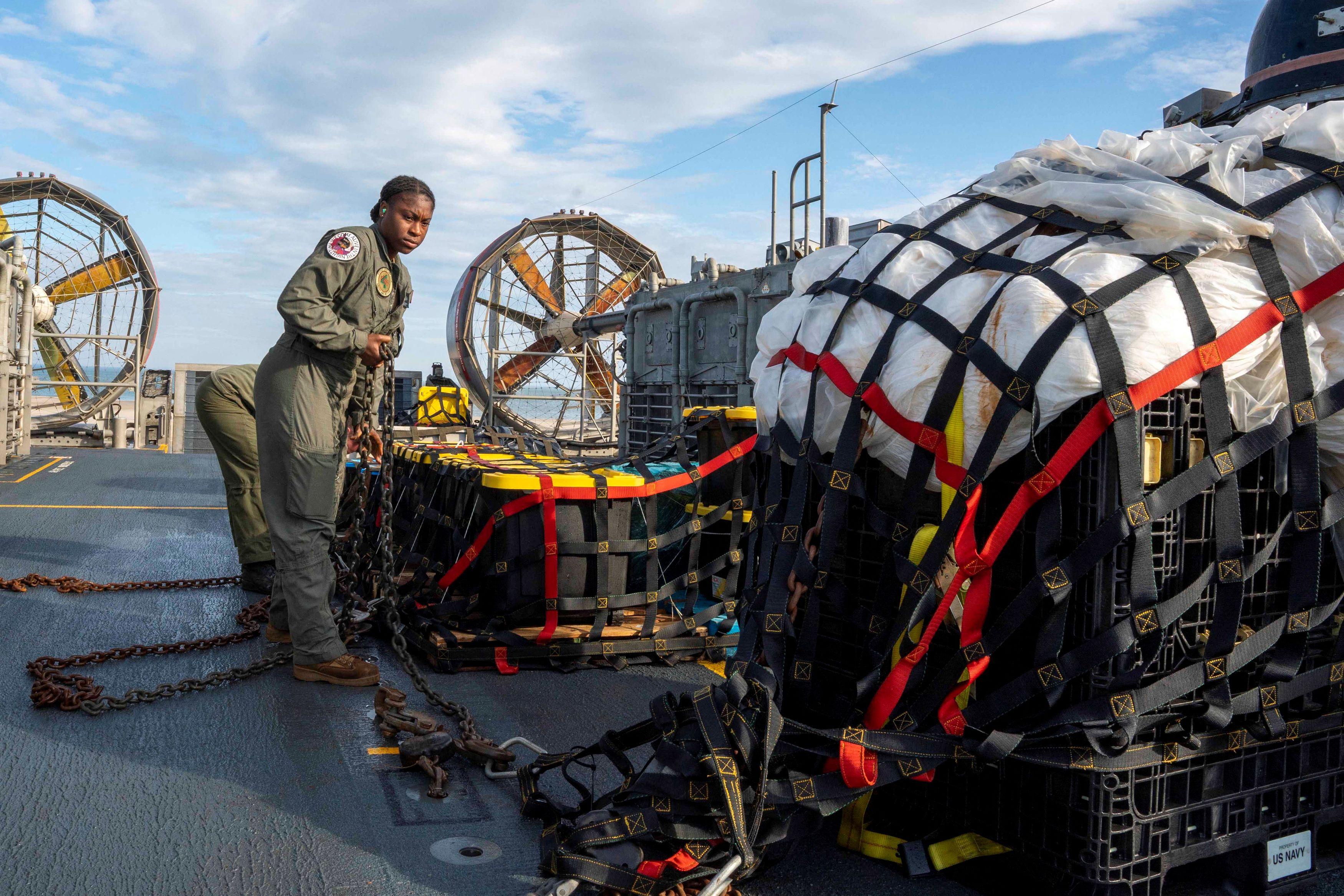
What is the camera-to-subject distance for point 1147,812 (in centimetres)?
215

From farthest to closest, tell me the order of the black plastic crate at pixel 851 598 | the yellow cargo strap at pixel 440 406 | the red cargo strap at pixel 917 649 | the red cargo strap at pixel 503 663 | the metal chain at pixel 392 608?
the yellow cargo strap at pixel 440 406, the red cargo strap at pixel 503 663, the metal chain at pixel 392 608, the black plastic crate at pixel 851 598, the red cargo strap at pixel 917 649

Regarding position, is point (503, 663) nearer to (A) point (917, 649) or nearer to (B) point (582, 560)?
(B) point (582, 560)

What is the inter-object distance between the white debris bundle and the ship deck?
120cm

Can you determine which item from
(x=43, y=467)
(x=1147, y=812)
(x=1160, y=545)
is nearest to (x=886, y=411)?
(x=1160, y=545)

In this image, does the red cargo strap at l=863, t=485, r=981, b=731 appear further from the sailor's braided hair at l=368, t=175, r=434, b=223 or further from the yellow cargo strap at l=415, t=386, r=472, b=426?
the yellow cargo strap at l=415, t=386, r=472, b=426

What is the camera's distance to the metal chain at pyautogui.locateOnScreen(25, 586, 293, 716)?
3.47 metres

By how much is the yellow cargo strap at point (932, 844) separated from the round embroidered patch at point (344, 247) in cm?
270

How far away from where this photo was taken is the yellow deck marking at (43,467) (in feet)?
34.7

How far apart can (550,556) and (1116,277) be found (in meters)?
2.80

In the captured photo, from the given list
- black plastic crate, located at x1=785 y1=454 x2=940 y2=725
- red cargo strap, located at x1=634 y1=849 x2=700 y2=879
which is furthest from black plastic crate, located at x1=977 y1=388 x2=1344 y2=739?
red cargo strap, located at x1=634 y1=849 x2=700 y2=879

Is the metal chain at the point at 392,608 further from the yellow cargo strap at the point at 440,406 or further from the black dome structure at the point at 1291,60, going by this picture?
the yellow cargo strap at the point at 440,406

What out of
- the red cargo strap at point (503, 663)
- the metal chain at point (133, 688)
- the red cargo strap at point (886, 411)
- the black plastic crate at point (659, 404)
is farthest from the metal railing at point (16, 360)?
the red cargo strap at point (886, 411)

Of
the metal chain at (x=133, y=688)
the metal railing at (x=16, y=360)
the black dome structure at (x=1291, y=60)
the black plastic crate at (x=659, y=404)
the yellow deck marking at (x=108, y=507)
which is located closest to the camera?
the metal chain at (x=133, y=688)

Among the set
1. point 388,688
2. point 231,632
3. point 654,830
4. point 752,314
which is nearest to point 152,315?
point 752,314
